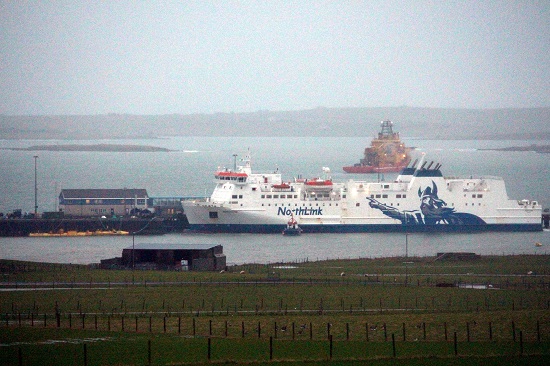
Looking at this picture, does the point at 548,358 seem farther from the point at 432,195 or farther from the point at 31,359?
the point at 432,195

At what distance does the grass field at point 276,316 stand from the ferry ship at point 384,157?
267ft

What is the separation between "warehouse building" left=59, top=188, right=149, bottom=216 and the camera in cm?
6325

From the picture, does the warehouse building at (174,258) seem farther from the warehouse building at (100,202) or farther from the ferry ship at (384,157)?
the ferry ship at (384,157)

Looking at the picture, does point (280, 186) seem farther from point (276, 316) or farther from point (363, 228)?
point (276, 316)

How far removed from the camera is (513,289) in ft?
102

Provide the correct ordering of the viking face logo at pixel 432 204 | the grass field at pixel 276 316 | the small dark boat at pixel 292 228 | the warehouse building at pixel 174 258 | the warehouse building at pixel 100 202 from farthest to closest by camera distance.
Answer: the warehouse building at pixel 100 202
the viking face logo at pixel 432 204
the small dark boat at pixel 292 228
the warehouse building at pixel 174 258
the grass field at pixel 276 316

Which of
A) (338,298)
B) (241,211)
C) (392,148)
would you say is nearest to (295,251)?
(241,211)

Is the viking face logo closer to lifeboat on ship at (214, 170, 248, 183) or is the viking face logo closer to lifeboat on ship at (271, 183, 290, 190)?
lifeboat on ship at (271, 183, 290, 190)

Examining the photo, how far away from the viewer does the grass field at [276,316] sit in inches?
814

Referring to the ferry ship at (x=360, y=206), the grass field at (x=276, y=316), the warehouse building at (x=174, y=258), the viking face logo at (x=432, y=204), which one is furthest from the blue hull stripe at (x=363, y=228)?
the grass field at (x=276, y=316)

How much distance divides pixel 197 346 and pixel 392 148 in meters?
108

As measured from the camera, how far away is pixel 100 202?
2527 inches

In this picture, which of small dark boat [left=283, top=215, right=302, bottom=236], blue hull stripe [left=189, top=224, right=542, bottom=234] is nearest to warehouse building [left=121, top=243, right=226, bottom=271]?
small dark boat [left=283, top=215, right=302, bottom=236]

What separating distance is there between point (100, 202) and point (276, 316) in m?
A: 39.6
